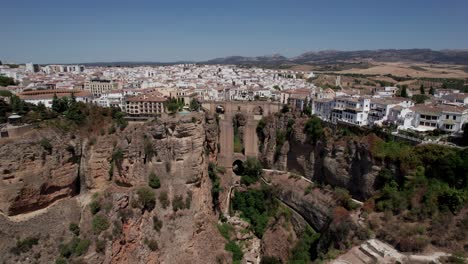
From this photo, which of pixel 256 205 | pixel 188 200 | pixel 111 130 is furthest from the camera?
pixel 256 205

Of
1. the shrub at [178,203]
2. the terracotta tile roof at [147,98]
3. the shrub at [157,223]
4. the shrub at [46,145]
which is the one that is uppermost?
the terracotta tile roof at [147,98]


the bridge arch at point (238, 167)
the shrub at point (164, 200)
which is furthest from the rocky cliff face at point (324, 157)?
the shrub at point (164, 200)

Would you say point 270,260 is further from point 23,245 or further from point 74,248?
point 23,245

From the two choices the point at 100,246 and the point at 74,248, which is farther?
the point at 100,246

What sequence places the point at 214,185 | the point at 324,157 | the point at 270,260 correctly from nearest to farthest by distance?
the point at 270,260 < the point at 324,157 < the point at 214,185

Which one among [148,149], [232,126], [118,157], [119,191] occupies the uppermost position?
[232,126]

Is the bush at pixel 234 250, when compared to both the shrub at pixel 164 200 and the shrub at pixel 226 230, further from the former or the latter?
the shrub at pixel 164 200

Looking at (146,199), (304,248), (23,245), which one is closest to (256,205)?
(304,248)

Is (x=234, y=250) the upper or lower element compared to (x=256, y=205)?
lower
